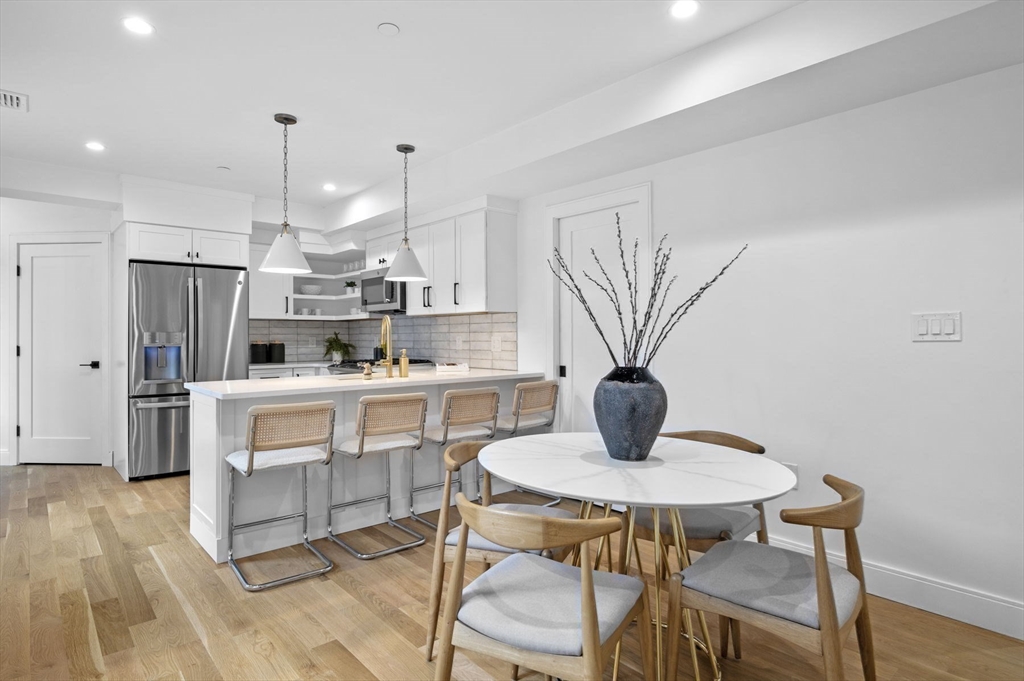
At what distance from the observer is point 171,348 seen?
497 cm

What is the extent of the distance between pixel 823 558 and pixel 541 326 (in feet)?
10.2

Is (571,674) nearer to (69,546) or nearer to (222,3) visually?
(222,3)

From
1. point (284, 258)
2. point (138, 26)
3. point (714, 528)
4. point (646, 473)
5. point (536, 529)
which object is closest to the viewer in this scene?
point (536, 529)

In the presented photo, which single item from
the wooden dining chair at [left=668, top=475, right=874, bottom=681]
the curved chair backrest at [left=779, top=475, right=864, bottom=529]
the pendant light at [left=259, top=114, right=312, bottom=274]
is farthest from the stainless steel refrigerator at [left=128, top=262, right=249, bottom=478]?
the curved chair backrest at [left=779, top=475, right=864, bottom=529]

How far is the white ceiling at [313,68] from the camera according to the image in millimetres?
2420

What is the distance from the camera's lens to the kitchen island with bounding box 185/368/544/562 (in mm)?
3070

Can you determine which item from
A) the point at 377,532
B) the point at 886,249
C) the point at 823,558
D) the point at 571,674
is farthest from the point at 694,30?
the point at 377,532

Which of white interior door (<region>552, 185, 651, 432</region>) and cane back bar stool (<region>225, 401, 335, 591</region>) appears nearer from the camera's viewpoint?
cane back bar stool (<region>225, 401, 335, 591</region>)

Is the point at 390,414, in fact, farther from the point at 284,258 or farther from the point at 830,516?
the point at 830,516

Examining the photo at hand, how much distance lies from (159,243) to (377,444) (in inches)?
125

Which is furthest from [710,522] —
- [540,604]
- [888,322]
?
[888,322]

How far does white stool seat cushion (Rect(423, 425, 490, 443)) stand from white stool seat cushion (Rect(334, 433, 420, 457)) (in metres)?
0.15

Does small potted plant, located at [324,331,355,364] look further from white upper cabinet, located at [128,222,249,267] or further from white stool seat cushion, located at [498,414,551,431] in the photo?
white stool seat cushion, located at [498,414,551,431]

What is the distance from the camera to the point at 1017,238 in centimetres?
231
